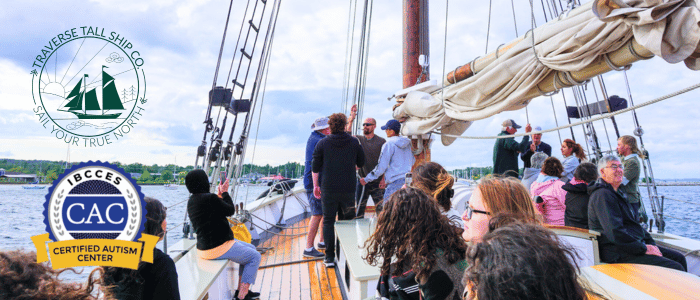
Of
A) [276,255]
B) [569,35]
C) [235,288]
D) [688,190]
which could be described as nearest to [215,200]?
[235,288]

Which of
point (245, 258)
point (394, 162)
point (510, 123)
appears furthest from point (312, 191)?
point (510, 123)

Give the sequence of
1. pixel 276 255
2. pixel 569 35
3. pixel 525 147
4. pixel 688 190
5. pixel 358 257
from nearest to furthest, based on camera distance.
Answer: pixel 569 35 → pixel 358 257 → pixel 276 255 → pixel 525 147 → pixel 688 190

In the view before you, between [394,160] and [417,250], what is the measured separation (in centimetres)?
204

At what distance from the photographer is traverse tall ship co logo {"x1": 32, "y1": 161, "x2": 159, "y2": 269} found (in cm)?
106

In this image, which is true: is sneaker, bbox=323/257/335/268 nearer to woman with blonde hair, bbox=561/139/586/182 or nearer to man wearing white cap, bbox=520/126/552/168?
woman with blonde hair, bbox=561/139/586/182

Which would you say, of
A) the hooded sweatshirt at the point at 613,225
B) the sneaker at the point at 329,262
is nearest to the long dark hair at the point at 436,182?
the hooded sweatshirt at the point at 613,225

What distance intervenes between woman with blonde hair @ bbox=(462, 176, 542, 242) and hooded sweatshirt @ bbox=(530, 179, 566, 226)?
5.34 ft

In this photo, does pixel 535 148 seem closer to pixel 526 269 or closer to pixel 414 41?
pixel 414 41

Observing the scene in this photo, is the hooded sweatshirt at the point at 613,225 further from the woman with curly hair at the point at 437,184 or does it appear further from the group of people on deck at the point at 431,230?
the woman with curly hair at the point at 437,184

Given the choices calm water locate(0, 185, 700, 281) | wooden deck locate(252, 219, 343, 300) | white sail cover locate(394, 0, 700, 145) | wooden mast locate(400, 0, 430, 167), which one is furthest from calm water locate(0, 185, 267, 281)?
wooden mast locate(400, 0, 430, 167)

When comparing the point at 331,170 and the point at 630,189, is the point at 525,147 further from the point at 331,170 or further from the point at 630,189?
the point at 331,170

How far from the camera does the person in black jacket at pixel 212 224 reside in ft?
7.10

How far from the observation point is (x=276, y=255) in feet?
11.9

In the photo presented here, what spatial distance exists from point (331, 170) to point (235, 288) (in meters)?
1.17
